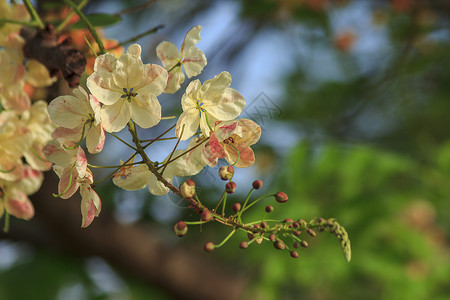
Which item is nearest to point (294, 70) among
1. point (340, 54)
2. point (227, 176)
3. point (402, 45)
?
point (340, 54)

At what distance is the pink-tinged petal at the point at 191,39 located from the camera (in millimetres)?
451

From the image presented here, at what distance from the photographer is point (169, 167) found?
0.41m

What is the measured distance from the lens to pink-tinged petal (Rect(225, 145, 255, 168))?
0.41m

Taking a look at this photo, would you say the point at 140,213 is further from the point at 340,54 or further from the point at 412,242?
the point at 340,54

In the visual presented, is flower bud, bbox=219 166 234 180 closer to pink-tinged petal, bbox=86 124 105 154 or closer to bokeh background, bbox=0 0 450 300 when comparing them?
pink-tinged petal, bbox=86 124 105 154

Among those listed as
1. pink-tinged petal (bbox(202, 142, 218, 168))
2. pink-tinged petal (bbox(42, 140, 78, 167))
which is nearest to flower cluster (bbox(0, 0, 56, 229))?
pink-tinged petal (bbox(42, 140, 78, 167))

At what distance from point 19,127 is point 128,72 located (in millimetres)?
200

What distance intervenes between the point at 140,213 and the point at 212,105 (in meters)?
1.61

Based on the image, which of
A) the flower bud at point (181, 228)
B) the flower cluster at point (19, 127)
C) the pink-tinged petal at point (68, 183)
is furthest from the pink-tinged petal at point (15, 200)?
the flower bud at point (181, 228)

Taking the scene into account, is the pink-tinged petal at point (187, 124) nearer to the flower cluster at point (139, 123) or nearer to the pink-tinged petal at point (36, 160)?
the flower cluster at point (139, 123)

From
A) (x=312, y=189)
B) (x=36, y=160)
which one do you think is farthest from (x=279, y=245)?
(x=312, y=189)

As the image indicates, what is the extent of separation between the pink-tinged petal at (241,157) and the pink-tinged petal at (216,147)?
1 centimetres

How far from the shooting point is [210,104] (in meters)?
0.41

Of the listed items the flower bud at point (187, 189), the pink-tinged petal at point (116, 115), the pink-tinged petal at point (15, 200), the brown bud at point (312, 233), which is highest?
the pink-tinged petal at point (116, 115)
